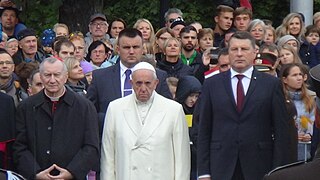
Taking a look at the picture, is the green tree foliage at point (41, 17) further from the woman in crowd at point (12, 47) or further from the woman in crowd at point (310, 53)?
the woman in crowd at point (310, 53)

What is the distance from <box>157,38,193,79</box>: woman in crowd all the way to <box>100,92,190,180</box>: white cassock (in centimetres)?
314

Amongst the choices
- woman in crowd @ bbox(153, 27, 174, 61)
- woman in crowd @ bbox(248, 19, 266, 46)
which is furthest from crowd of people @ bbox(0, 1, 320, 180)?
woman in crowd @ bbox(248, 19, 266, 46)

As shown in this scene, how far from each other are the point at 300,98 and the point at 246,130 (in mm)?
2257

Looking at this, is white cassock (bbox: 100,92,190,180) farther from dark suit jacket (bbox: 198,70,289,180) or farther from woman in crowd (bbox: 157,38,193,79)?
woman in crowd (bbox: 157,38,193,79)

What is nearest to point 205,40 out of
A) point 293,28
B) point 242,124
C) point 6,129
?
point 293,28

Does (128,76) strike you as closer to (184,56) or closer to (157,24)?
(184,56)

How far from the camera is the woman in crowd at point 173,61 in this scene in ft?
41.3

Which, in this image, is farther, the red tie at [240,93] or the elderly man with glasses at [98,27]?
the elderly man with glasses at [98,27]

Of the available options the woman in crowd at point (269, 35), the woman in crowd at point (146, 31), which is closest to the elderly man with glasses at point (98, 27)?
the woman in crowd at point (146, 31)

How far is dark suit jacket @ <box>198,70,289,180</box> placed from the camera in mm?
8984

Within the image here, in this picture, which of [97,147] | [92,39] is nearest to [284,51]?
[92,39]

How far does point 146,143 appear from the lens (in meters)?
9.27

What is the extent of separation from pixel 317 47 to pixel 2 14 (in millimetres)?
4946

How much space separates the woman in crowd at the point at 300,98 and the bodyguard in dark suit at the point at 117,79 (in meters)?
1.75
